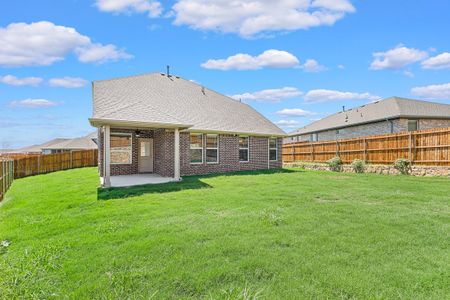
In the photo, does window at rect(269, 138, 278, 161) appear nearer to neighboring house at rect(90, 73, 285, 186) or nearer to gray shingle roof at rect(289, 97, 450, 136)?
neighboring house at rect(90, 73, 285, 186)

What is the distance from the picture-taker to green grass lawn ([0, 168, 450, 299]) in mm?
3350

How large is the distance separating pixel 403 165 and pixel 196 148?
11507 mm

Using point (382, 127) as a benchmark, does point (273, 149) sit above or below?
below

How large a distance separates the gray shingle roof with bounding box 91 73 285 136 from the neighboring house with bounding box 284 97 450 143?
594cm

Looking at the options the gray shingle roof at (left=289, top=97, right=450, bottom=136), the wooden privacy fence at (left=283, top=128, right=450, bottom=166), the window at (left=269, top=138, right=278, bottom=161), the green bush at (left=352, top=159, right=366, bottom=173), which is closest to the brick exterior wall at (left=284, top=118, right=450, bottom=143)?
the gray shingle roof at (left=289, top=97, right=450, bottom=136)

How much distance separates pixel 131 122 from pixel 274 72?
40.7 feet

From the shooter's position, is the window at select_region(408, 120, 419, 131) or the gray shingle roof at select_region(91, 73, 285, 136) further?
the window at select_region(408, 120, 419, 131)

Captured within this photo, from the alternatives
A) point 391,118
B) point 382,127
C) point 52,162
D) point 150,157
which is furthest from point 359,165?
point 52,162

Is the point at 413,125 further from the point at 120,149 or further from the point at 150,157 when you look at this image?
the point at 120,149

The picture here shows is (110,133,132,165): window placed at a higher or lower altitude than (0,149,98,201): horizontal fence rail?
higher

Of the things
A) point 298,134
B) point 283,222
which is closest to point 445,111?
point 298,134

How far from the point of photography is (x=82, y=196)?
944 cm

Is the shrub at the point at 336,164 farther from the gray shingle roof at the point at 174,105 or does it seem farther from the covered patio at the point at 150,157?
the covered patio at the point at 150,157

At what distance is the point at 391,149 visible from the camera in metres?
15.7
